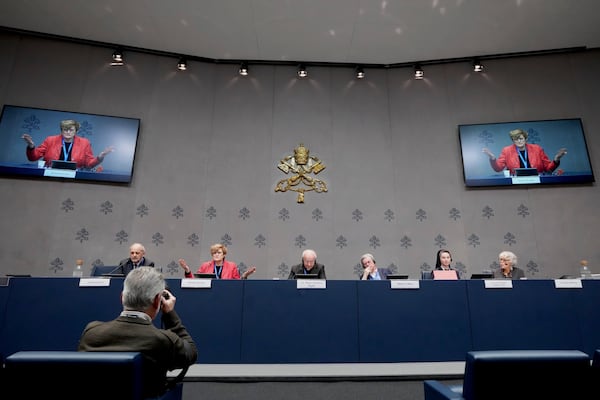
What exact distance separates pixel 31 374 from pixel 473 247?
6165 mm

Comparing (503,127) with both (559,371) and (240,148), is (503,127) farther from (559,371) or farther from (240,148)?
(559,371)

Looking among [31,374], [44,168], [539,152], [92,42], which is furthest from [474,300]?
[92,42]

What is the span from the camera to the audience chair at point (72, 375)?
1.19m

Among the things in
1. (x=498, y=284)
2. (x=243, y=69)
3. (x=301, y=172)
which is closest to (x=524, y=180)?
(x=498, y=284)

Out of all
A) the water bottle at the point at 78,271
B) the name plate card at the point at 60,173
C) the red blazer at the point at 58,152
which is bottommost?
the water bottle at the point at 78,271

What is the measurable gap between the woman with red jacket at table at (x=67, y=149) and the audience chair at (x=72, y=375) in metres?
5.52

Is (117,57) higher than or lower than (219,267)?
higher

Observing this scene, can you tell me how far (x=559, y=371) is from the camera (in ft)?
4.20

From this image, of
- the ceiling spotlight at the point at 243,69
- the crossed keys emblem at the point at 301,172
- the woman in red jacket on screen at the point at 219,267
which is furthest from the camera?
the ceiling spotlight at the point at 243,69

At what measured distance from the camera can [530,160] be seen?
625 centimetres

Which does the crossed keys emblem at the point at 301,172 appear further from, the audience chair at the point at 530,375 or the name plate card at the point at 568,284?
the audience chair at the point at 530,375

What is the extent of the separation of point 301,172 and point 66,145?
13.2 feet

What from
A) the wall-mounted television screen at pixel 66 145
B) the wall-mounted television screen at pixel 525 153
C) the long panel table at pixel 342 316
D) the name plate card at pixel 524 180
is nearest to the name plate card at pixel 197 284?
the long panel table at pixel 342 316

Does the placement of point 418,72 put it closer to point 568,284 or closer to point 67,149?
point 568,284
